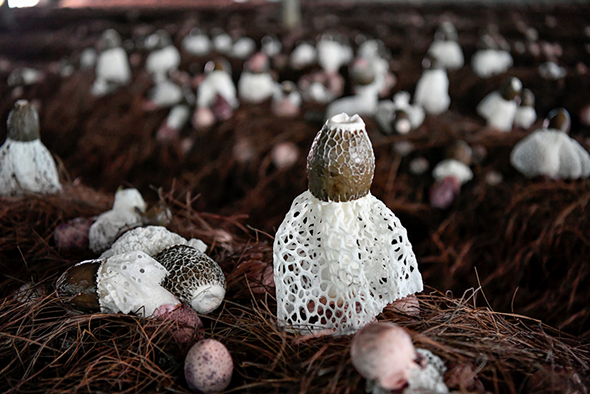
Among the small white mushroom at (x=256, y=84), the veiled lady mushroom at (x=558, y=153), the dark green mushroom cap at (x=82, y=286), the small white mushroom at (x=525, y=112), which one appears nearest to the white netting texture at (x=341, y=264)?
the dark green mushroom cap at (x=82, y=286)

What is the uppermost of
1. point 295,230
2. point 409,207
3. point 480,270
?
point 295,230

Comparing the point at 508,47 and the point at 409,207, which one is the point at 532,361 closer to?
the point at 409,207

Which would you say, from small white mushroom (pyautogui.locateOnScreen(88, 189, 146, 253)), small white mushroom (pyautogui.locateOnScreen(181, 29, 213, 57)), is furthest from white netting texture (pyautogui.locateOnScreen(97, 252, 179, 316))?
small white mushroom (pyautogui.locateOnScreen(181, 29, 213, 57))

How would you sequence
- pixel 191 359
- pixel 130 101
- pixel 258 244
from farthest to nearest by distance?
pixel 130 101
pixel 258 244
pixel 191 359

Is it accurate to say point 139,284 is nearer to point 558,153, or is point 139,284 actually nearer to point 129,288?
point 129,288

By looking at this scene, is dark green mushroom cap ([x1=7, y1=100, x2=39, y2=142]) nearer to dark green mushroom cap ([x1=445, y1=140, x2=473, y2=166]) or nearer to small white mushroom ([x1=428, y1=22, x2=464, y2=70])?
dark green mushroom cap ([x1=445, y1=140, x2=473, y2=166])

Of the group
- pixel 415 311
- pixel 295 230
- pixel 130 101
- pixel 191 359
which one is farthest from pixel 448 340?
pixel 130 101
